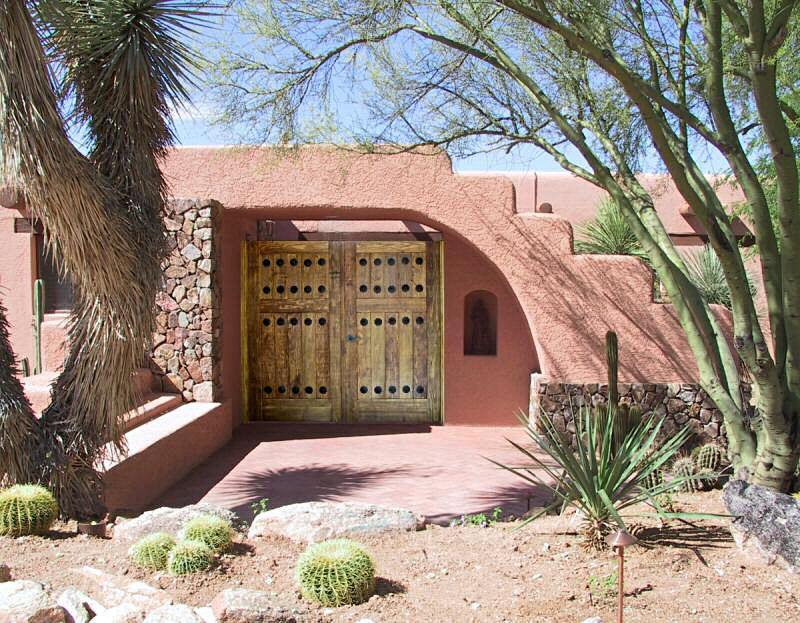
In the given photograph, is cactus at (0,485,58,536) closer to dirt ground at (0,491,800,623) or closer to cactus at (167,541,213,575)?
dirt ground at (0,491,800,623)

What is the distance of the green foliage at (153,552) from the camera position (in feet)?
15.4

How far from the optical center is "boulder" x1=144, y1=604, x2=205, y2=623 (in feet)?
12.3

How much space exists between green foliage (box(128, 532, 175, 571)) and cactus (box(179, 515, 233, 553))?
0.39ft

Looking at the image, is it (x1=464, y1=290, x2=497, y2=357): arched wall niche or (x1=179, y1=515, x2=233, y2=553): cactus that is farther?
(x1=464, y1=290, x2=497, y2=357): arched wall niche

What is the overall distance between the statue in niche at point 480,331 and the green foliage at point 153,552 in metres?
7.68

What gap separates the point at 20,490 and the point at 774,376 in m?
5.31

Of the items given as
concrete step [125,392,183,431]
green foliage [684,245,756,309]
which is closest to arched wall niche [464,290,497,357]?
green foliage [684,245,756,309]

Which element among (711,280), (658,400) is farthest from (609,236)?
(658,400)

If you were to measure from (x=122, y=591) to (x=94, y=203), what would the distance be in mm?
2798

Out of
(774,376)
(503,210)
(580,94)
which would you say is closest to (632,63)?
(580,94)

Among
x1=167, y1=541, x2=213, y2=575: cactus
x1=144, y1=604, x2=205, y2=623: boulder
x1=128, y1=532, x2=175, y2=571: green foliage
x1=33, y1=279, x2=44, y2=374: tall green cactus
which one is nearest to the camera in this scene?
x1=144, y1=604, x2=205, y2=623: boulder

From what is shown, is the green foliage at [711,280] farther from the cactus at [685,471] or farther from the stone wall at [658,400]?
the cactus at [685,471]

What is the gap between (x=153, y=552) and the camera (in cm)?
471

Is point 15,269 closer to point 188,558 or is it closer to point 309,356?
point 309,356
